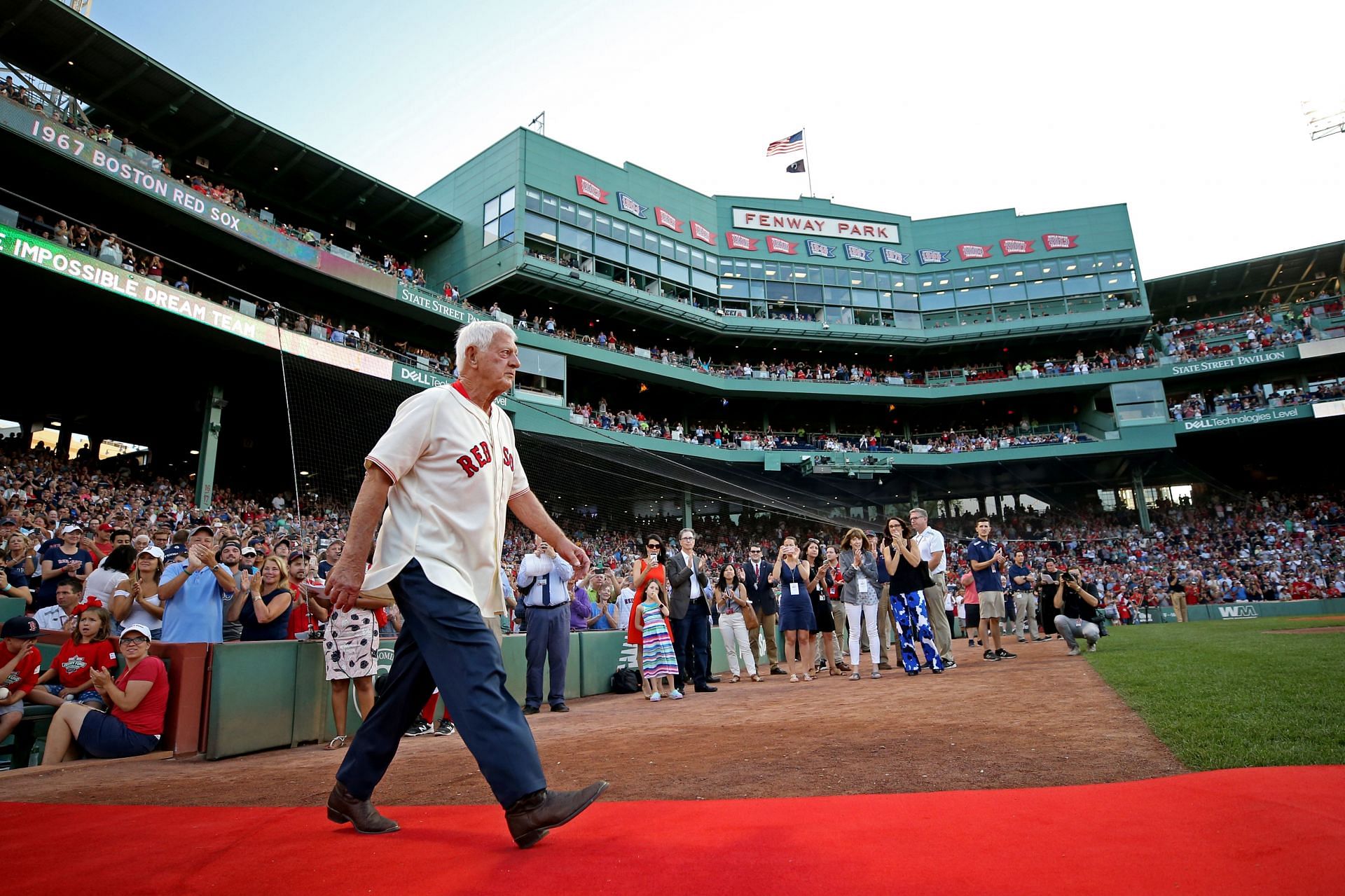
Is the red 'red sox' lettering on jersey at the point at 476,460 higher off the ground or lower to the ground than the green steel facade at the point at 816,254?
lower

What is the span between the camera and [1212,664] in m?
7.86

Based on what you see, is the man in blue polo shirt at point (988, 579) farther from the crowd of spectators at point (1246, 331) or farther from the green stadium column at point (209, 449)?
the crowd of spectators at point (1246, 331)

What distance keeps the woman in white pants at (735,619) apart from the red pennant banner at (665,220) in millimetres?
29345

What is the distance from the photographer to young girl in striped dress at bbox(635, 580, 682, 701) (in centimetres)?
868

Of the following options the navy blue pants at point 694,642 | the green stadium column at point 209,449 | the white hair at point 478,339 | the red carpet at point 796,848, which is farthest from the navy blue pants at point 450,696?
the green stadium column at point 209,449

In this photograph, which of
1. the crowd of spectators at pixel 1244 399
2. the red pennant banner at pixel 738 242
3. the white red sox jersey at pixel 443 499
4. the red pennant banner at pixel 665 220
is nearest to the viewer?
the white red sox jersey at pixel 443 499

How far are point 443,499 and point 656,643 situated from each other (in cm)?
634

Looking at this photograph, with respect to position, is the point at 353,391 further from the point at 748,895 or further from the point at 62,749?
the point at 748,895

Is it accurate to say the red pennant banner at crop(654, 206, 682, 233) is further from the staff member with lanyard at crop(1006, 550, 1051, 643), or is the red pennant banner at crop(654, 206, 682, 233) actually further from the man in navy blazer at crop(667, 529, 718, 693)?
the man in navy blazer at crop(667, 529, 718, 693)

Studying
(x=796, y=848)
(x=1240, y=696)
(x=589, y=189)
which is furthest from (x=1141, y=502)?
(x=796, y=848)

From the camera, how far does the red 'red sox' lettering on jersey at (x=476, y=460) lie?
2.89 metres

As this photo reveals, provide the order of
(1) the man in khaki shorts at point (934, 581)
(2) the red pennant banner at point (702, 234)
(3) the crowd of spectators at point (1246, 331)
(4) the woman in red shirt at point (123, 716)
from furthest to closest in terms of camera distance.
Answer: (2) the red pennant banner at point (702, 234), (3) the crowd of spectators at point (1246, 331), (1) the man in khaki shorts at point (934, 581), (4) the woman in red shirt at point (123, 716)

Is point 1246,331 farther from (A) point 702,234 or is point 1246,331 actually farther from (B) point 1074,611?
(B) point 1074,611

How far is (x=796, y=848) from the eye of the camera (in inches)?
92.9
